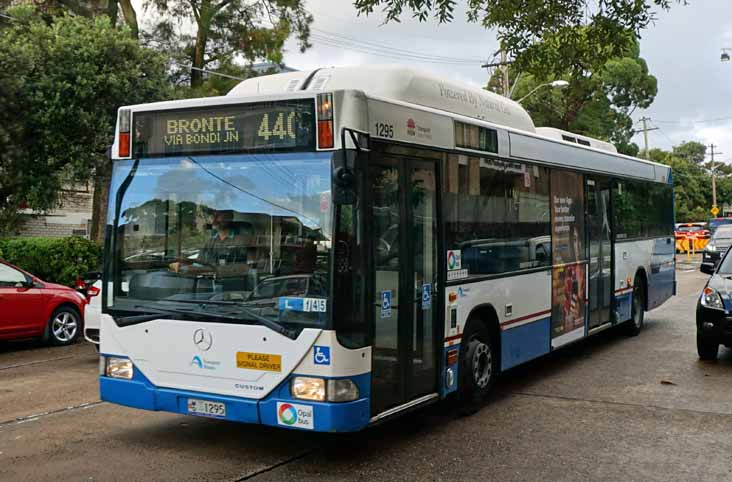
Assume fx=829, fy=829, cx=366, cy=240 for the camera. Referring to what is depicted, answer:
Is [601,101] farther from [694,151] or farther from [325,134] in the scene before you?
[694,151]

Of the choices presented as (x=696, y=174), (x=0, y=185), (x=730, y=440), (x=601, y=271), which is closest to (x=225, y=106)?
(x=730, y=440)

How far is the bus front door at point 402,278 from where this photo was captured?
20.7ft

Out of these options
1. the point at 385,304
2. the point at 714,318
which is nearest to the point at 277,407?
the point at 385,304

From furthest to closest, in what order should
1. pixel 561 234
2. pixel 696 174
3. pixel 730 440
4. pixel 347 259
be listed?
pixel 696 174 < pixel 561 234 < pixel 730 440 < pixel 347 259

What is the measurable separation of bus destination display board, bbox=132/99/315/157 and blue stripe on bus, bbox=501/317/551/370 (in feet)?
11.6

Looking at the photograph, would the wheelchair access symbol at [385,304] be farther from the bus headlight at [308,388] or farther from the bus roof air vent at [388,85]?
the bus roof air vent at [388,85]

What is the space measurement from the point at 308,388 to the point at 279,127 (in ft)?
6.40

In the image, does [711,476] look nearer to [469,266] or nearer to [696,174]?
[469,266]

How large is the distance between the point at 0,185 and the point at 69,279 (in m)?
2.18

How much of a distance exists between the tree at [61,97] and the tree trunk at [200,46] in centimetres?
691

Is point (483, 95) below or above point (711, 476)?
above

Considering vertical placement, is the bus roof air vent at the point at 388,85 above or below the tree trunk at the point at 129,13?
below

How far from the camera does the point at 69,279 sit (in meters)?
16.2

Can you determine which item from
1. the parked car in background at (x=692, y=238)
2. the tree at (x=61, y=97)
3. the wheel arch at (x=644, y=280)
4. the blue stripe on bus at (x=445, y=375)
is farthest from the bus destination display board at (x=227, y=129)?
the parked car in background at (x=692, y=238)
